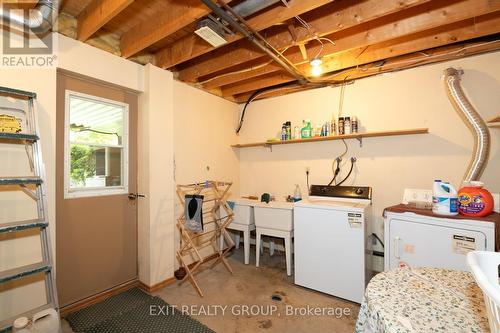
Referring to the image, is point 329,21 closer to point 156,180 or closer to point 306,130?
point 306,130

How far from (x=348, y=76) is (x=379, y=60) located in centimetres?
36

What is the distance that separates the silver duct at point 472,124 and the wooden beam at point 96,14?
2.80 meters

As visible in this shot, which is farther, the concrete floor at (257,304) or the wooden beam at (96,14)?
the concrete floor at (257,304)

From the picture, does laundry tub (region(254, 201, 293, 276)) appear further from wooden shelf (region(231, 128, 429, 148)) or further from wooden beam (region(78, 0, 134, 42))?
wooden beam (region(78, 0, 134, 42))

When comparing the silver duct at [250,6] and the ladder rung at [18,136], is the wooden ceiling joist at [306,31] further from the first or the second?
the ladder rung at [18,136]

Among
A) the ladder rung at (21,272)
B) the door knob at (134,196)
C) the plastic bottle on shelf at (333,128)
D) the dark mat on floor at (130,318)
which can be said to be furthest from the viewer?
the plastic bottle on shelf at (333,128)

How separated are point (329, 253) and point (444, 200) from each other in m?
1.09

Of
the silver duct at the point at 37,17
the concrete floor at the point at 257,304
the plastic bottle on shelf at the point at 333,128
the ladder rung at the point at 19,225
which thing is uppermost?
the silver duct at the point at 37,17

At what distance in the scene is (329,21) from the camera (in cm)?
190

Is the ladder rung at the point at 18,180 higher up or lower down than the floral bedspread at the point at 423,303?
higher up

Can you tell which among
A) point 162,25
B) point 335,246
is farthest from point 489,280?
point 162,25

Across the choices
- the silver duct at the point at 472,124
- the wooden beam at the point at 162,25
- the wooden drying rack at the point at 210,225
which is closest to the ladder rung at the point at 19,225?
the wooden drying rack at the point at 210,225

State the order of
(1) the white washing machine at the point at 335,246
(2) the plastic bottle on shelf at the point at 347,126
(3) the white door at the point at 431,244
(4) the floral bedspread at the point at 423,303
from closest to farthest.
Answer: (4) the floral bedspread at the point at 423,303
(3) the white door at the point at 431,244
(1) the white washing machine at the point at 335,246
(2) the plastic bottle on shelf at the point at 347,126

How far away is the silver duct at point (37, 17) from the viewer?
158cm
